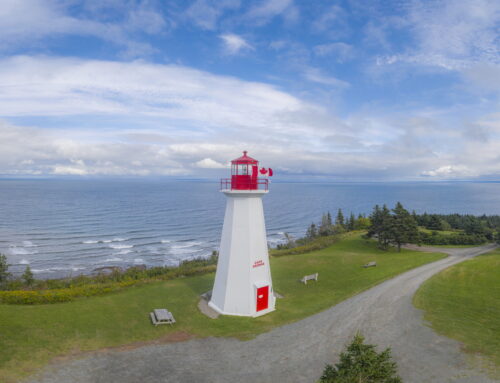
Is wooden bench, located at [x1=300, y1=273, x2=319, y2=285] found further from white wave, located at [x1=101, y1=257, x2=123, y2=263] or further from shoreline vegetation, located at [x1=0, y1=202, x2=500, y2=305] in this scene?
white wave, located at [x1=101, y1=257, x2=123, y2=263]

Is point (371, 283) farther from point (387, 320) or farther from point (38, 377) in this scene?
point (38, 377)

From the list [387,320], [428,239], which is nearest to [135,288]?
[387,320]

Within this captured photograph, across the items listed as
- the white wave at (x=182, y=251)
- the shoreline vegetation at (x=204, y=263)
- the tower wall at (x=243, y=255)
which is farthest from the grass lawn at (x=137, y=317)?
the white wave at (x=182, y=251)

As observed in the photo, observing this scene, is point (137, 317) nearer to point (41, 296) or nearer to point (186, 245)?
point (41, 296)

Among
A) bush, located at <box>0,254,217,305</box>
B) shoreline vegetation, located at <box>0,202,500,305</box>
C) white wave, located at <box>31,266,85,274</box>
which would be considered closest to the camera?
bush, located at <box>0,254,217,305</box>

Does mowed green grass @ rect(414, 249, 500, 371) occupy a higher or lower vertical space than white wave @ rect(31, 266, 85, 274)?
higher

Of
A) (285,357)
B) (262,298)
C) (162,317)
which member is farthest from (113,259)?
(285,357)

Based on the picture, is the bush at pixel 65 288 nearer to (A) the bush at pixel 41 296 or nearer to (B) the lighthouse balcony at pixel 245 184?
(A) the bush at pixel 41 296

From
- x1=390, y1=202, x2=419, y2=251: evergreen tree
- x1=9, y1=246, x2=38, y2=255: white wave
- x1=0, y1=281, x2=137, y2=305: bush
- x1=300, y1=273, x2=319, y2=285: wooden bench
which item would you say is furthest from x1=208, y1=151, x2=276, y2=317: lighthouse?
x1=9, y1=246, x2=38, y2=255: white wave
